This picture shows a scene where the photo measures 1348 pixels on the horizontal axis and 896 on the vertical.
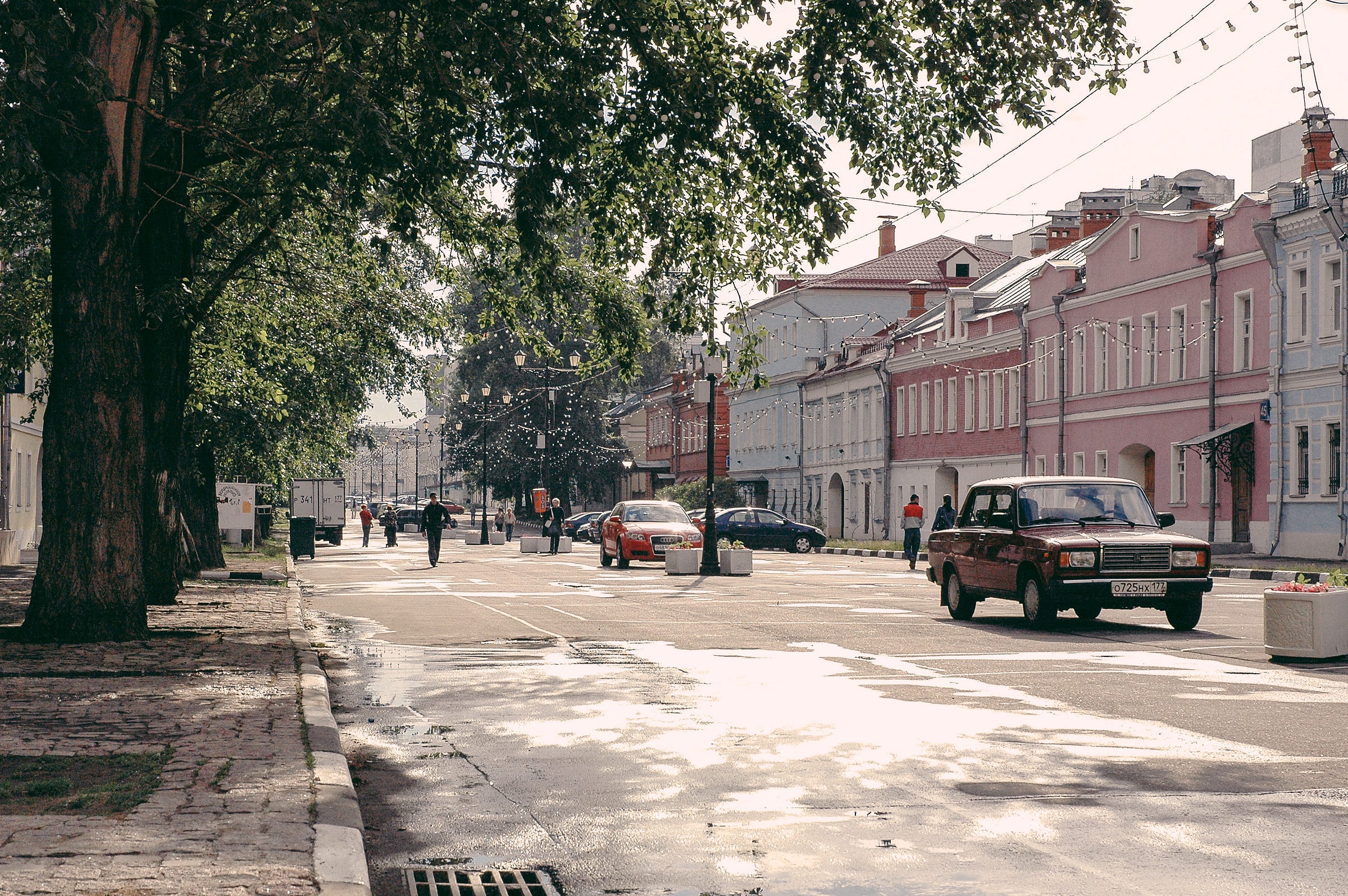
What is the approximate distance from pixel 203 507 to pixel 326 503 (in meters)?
32.1

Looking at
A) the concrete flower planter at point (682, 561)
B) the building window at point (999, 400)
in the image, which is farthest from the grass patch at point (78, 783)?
the building window at point (999, 400)

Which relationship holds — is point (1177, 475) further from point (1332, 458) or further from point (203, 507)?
point (203, 507)

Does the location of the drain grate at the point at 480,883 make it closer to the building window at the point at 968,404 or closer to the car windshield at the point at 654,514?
the car windshield at the point at 654,514

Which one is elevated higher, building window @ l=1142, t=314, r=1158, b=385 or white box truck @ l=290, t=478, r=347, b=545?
building window @ l=1142, t=314, r=1158, b=385

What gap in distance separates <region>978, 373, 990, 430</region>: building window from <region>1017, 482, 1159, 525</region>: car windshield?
39.4m

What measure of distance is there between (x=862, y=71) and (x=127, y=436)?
8071mm

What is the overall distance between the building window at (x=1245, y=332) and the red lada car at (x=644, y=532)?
47.6 feet

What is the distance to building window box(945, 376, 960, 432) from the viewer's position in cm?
6119

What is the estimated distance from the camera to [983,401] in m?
59.0

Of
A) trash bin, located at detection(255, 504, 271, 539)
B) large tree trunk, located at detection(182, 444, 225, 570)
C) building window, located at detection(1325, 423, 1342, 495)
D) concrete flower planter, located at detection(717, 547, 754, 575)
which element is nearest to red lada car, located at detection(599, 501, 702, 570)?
concrete flower planter, located at detection(717, 547, 754, 575)

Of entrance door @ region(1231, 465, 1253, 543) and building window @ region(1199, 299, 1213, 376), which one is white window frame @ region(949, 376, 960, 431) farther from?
entrance door @ region(1231, 465, 1253, 543)

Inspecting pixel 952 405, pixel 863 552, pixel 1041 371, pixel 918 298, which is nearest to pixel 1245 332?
pixel 1041 371

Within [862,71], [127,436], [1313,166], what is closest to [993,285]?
[1313,166]

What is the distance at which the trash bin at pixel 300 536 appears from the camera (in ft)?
141
